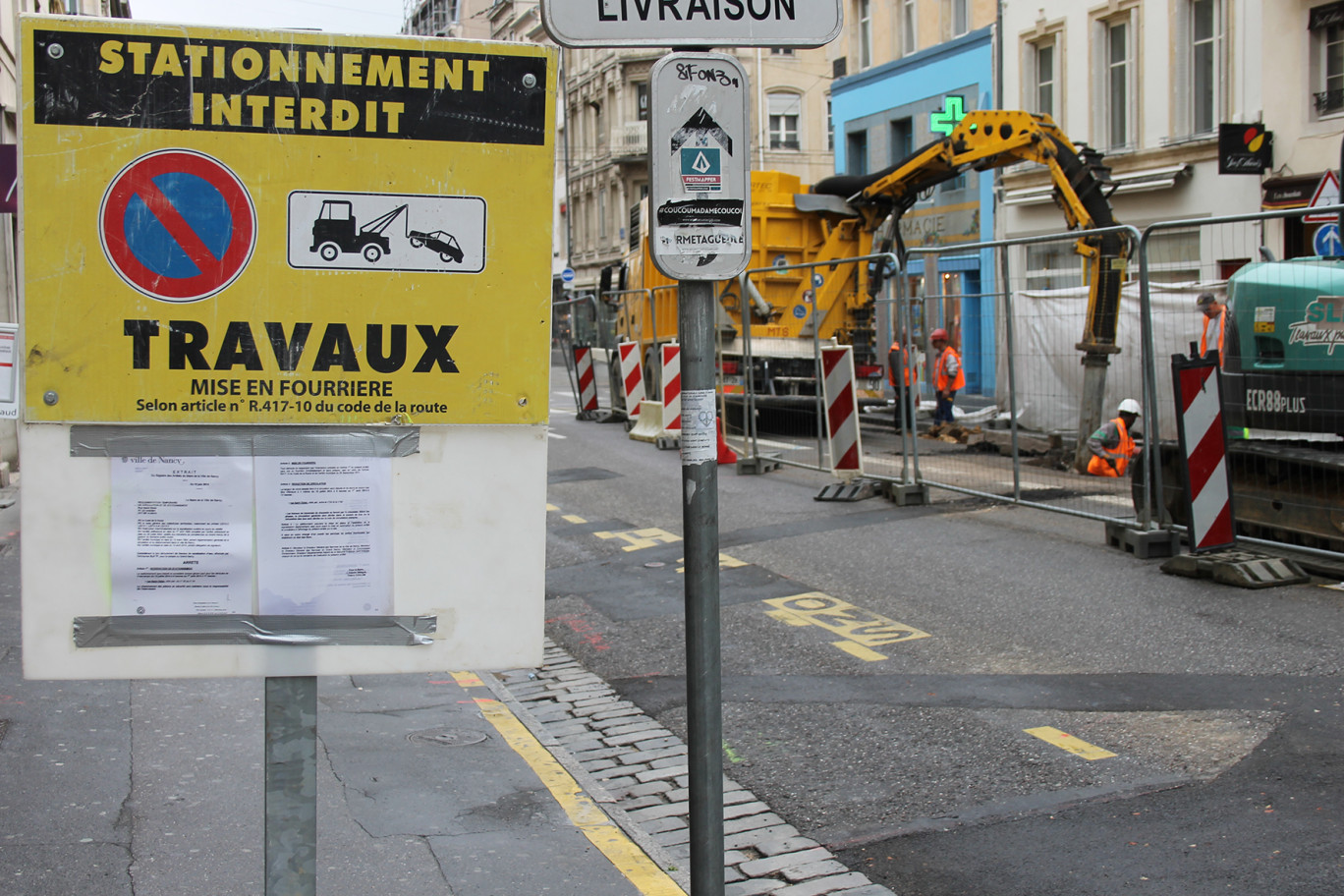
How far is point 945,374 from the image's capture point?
12.4 meters

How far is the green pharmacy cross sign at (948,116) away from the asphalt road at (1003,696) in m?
19.3

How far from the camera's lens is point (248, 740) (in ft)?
17.7

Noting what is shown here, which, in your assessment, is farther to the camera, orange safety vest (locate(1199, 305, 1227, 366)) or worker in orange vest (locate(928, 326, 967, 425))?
worker in orange vest (locate(928, 326, 967, 425))

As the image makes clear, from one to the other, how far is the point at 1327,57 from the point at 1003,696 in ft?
62.2

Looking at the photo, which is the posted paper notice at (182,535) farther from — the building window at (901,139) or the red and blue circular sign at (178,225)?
the building window at (901,139)

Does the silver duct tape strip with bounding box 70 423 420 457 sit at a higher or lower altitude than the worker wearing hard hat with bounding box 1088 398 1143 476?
higher

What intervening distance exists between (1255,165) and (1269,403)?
1433 centimetres

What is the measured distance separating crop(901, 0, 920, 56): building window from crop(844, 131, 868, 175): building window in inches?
111

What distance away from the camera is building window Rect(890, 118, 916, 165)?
3303 centimetres

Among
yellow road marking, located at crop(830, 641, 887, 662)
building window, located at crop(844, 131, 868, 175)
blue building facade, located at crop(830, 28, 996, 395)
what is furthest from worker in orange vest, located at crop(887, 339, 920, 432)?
building window, located at crop(844, 131, 868, 175)

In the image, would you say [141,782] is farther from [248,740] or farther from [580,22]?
[580,22]

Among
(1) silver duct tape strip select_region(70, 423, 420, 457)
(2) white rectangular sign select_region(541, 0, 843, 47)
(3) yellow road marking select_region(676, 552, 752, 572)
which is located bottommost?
(3) yellow road marking select_region(676, 552, 752, 572)

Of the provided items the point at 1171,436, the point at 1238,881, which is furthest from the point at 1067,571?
the point at 1238,881

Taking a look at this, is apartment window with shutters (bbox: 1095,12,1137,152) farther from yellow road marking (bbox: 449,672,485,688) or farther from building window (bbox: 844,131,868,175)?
yellow road marking (bbox: 449,672,485,688)
